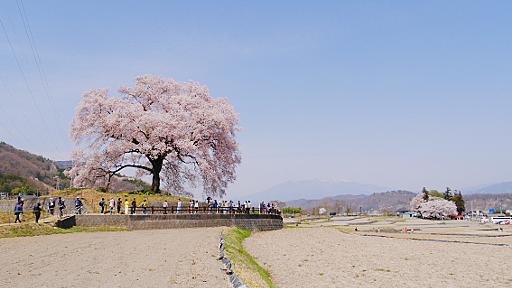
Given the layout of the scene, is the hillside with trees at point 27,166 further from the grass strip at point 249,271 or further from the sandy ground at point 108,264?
the grass strip at point 249,271

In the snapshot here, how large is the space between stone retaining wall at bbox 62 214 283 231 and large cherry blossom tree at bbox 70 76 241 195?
5.92 meters

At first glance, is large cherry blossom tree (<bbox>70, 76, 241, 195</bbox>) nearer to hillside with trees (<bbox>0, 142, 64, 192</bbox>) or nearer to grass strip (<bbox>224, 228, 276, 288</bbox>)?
grass strip (<bbox>224, 228, 276, 288</bbox>)

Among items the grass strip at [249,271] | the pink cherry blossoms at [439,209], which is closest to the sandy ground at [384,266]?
the grass strip at [249,271]

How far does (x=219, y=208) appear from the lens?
40.5 meters

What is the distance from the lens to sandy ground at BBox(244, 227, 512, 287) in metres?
16.6

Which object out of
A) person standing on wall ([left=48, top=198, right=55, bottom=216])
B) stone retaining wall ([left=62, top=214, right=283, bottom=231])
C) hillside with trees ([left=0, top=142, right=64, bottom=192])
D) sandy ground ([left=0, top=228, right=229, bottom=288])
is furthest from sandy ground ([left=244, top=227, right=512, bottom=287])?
hillside with trees ([left=0, top=142, right=64, bottom=192])

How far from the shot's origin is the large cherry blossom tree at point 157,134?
44.0 meters

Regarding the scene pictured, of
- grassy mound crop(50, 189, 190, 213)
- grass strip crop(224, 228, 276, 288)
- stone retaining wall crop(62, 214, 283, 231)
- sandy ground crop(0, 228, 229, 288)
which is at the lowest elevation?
grass strip crop(224, 228, 276, 288)

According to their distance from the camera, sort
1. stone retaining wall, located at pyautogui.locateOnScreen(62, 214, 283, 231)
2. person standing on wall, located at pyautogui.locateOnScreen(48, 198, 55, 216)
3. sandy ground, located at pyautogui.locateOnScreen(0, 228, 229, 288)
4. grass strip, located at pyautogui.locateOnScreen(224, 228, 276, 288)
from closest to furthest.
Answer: sandy ground, located at pyautogui.locateOnScreen(0, 228, 229, 288)
grass strip, located at pyautogui.locateOnScreen(224, 228, 276, 288)
stone retaining wall, located at pyautogui.locateOnScreen(62, 214, 283, 231)
person standing on wall, located at pyautogui.locateOnScreen(48, 198, 55, 216)

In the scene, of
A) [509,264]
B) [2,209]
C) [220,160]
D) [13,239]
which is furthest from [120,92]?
[509,264]

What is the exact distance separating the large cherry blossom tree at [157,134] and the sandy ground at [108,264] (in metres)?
21.2

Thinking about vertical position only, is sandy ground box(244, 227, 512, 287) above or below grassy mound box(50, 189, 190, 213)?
below

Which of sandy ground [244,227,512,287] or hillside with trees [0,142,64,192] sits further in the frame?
hillside with trees [0,142,64,192]

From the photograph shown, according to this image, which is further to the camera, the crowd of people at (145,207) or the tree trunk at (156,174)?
the tree trunk at (156,174)
